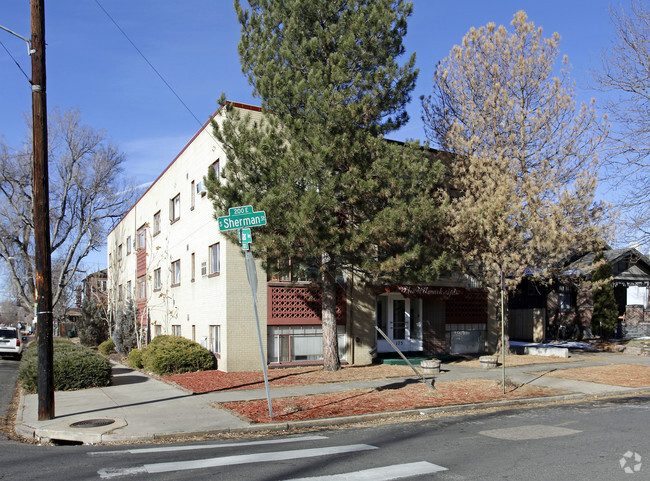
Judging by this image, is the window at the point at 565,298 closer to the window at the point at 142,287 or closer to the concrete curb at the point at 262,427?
the concrete curb at the point at 262,427

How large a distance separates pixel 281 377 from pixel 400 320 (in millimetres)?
6845

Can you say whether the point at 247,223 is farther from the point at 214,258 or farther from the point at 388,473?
the point at 214,258

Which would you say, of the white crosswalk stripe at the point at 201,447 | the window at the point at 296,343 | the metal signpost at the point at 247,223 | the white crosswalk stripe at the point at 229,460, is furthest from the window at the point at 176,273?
the white crosswalk stripe at the point at 229,460

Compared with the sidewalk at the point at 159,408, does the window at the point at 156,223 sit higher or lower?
higher

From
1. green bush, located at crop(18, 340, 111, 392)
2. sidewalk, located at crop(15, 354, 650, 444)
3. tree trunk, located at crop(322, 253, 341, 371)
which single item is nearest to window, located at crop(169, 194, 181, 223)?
sidewalk, located at crop(15, 354, 650, 444)

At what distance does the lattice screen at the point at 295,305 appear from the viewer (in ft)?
61.5

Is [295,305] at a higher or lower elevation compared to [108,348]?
higher

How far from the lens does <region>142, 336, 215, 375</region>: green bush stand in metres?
17.9

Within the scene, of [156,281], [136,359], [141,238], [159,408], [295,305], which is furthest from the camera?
[141,238]

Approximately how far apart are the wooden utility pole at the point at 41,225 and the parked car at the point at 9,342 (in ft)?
76.3

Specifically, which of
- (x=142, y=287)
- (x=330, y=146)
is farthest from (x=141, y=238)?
(x=330, y=146)

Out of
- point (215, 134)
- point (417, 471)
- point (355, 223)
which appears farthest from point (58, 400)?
point (417, 471)

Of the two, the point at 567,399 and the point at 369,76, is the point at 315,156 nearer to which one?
the point at 369,76

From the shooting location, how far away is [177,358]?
59.4 ft
